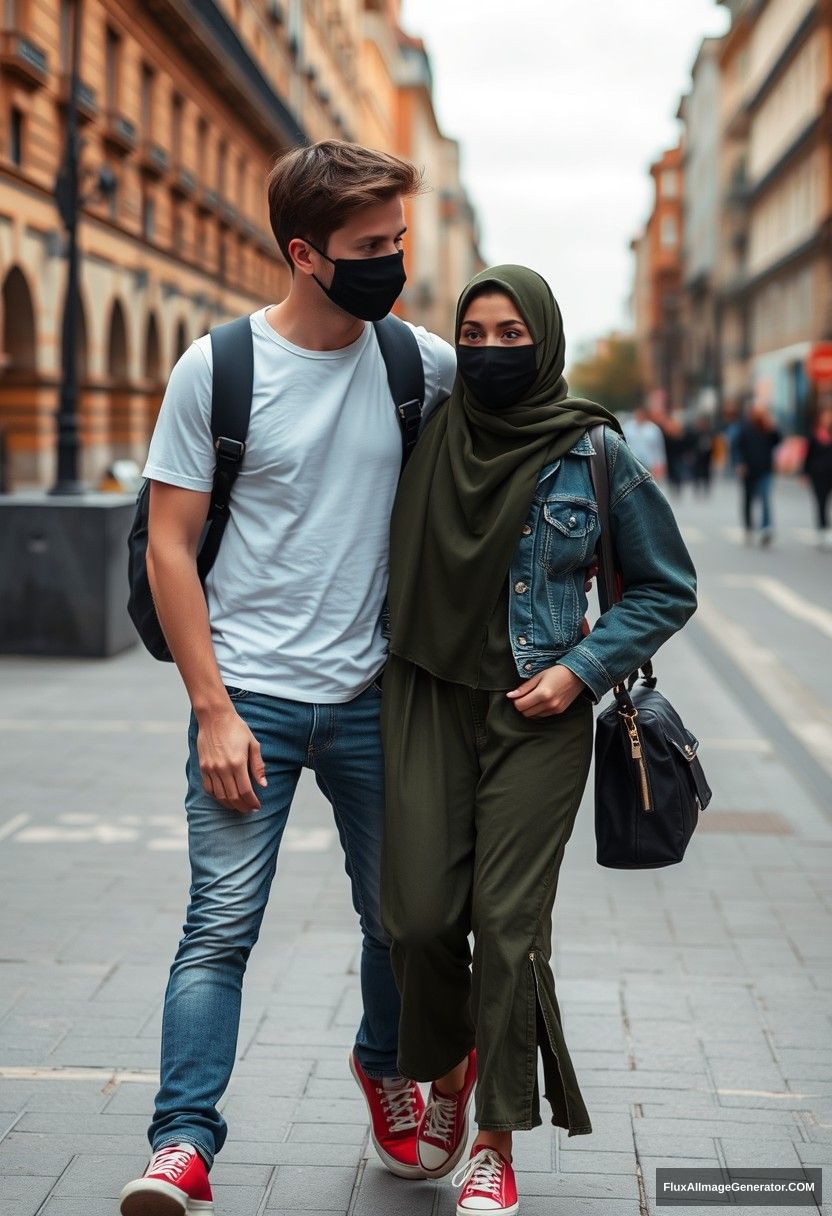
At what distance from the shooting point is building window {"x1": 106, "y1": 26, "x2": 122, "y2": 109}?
98.2 feet

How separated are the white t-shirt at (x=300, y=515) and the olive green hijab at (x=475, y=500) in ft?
0.31

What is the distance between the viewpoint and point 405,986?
130 inches

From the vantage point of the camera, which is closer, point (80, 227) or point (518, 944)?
point (518, 944)

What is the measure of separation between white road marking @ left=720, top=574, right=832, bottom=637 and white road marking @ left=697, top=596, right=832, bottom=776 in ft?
2.06

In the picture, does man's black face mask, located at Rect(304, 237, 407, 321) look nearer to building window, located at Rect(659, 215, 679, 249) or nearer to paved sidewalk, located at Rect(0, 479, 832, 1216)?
paved sidewalk, located at Rect(0, 479, 832, 1216)

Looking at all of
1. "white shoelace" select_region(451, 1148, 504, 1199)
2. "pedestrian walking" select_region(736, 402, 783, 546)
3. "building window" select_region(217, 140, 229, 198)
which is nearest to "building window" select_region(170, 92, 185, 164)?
"building window" select_region(217, 140, 229, 198)

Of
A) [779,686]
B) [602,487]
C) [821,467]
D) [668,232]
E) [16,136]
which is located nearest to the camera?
[602,487]

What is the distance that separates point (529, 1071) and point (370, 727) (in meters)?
0.69

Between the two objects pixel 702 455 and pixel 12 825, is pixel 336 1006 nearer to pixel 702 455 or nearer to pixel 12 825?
pixel 12 825

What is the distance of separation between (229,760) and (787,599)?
43.0ft

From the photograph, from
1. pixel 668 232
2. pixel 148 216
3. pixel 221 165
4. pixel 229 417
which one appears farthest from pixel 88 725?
pixel 668 232

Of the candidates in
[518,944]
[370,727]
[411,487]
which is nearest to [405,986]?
[518,944]

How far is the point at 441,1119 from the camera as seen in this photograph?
137 inches

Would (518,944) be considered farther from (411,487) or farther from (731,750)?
(731,750)
